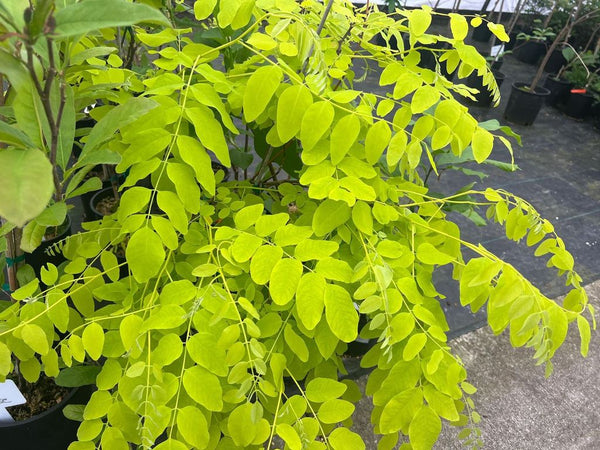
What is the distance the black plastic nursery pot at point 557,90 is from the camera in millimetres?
4254

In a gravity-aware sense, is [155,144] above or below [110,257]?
above

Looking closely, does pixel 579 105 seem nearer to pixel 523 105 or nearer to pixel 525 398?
pixel 523 105

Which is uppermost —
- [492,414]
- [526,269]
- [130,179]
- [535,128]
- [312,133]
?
[312,133]

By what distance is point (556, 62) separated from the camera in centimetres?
541

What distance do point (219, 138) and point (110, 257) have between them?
0.32m

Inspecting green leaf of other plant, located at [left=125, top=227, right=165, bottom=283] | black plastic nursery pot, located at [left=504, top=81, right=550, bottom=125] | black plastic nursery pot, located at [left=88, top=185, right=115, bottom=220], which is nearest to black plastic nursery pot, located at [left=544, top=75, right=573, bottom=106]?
black plastic nursery pot, located at [left=504, top=81, right=550, bottom=125]

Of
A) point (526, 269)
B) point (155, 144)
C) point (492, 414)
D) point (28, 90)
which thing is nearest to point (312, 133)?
point (155, 144)

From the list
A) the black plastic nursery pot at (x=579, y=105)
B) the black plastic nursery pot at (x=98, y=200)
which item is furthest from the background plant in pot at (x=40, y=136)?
the black plastic nursery pot at (x=579, y=105)

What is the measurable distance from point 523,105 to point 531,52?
2.17 meters

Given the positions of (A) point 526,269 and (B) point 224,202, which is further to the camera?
(A) point 526,269

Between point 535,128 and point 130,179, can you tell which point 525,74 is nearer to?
point 535,128

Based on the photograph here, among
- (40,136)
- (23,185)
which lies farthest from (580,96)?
(23,185)

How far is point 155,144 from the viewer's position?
0.77 m

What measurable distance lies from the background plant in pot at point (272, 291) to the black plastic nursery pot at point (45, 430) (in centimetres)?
20
